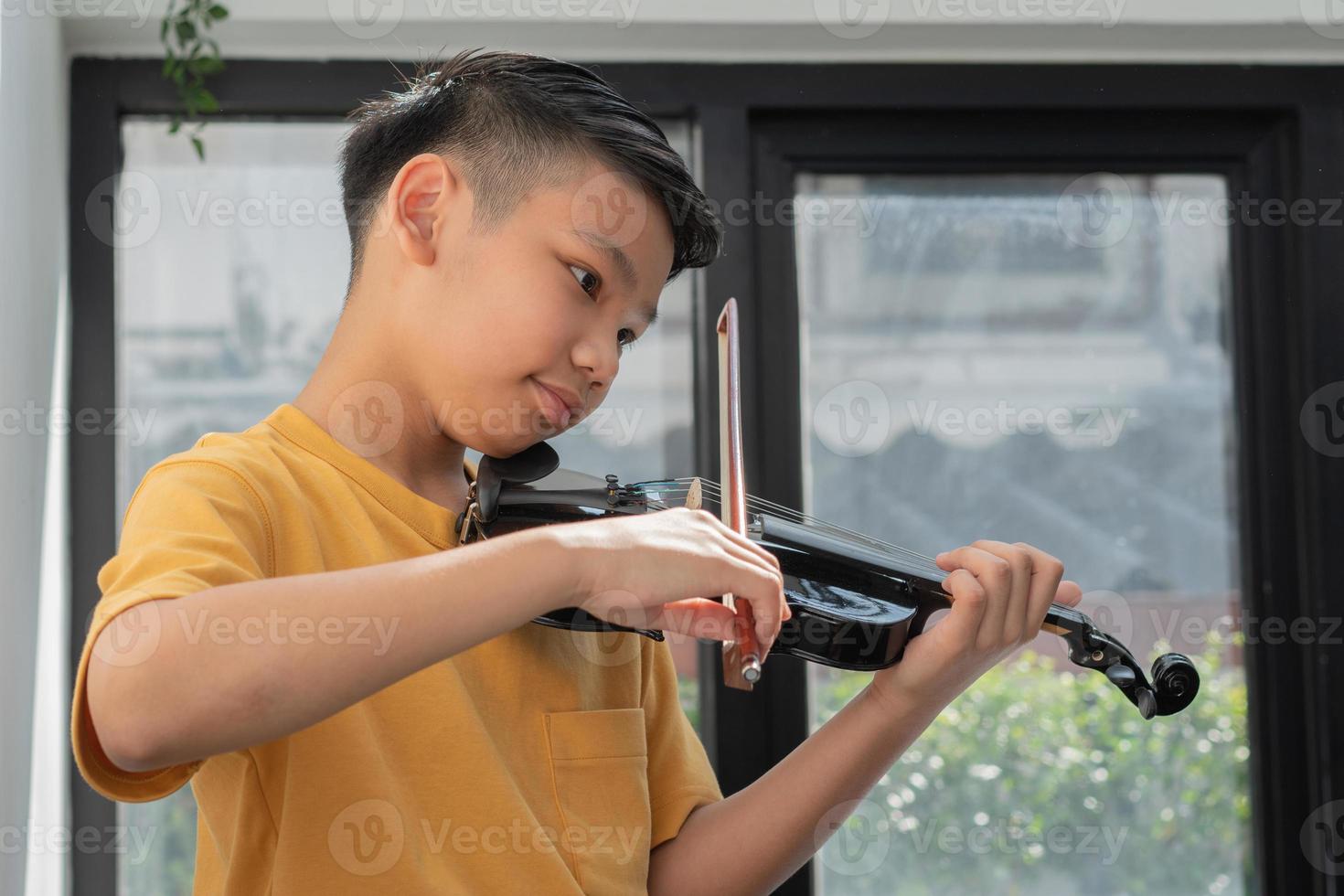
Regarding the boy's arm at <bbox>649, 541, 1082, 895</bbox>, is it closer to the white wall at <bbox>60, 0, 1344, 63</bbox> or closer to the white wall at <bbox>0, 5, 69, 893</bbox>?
the white wall at <bbox>0, 5, 69, 893</bbox>

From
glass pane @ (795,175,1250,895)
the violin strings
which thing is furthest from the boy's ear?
glass pane @ (795,175,1250,895)

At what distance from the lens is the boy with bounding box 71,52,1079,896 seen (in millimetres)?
606

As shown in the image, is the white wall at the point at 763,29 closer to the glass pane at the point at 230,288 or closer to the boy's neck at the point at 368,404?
the glass pane at the point at 230,288

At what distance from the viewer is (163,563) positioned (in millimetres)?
619

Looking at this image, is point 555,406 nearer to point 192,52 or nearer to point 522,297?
point 522,297

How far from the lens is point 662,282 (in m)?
0.90

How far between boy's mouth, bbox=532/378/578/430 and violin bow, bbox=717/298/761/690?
4.3 inches

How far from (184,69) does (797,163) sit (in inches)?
Answer: 27.0

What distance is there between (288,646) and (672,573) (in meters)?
0.20

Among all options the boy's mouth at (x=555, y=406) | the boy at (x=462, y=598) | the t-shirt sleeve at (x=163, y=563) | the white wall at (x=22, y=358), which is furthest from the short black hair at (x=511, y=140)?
the white wall at (x=22, y=358)

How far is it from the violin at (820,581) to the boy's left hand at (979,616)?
0.05 feet

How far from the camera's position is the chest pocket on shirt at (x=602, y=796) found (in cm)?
86

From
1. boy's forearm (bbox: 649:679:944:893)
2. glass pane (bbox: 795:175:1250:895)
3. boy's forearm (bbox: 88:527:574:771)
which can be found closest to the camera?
boy's forearm (bbox: 88:527:574:771)

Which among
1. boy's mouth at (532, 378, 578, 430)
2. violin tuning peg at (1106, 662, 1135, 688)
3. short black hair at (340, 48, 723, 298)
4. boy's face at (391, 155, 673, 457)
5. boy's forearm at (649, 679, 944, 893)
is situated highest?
short black hair at (340, 48, 723, 298)
